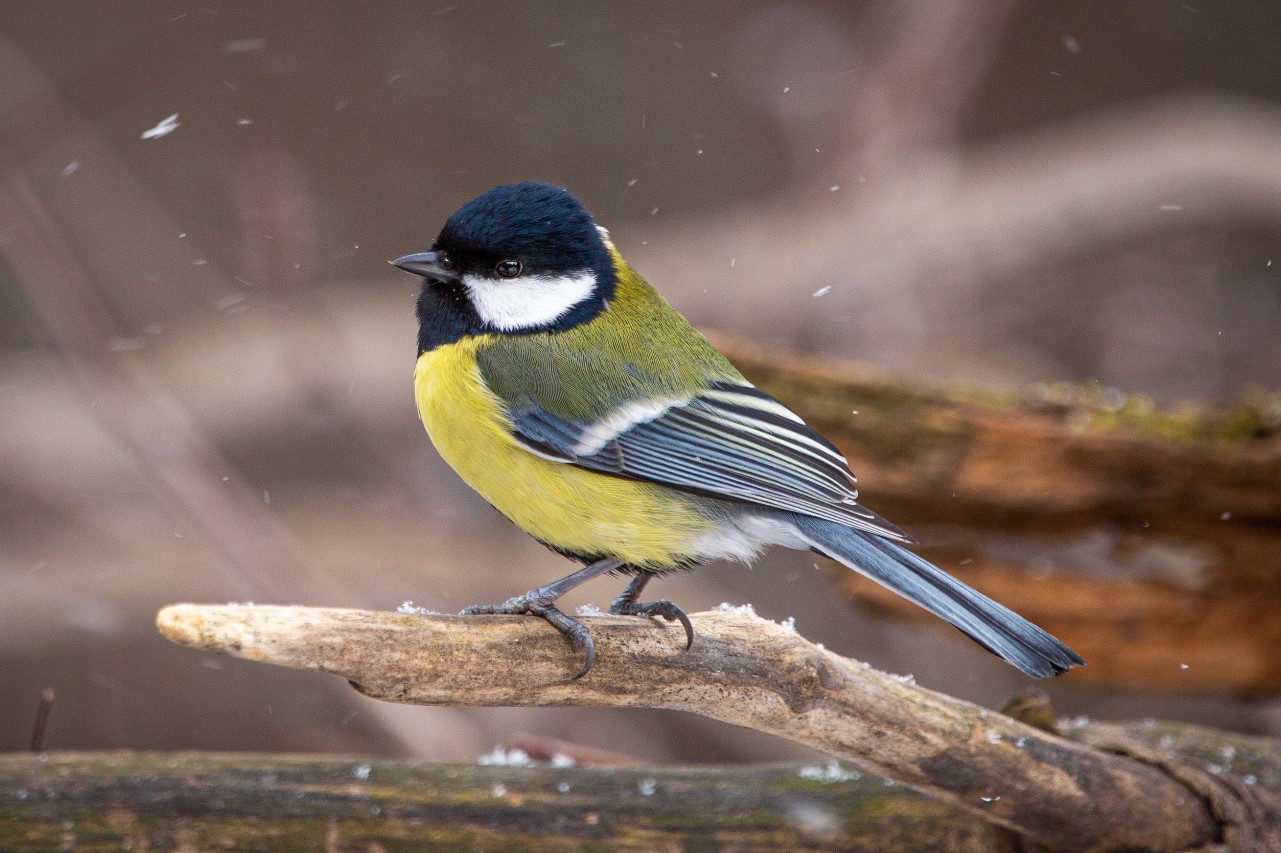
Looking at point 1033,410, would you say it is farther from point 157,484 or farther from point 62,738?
point 62,738

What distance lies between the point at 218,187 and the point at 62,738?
2000 mm

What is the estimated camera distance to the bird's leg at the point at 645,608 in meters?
1.63

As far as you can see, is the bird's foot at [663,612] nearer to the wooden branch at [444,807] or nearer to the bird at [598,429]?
the bird at [598,429]

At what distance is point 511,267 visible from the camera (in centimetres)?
196

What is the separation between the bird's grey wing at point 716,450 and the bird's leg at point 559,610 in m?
0.16

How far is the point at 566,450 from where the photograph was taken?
5.99 feet

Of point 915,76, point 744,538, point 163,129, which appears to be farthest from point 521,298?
point 163,129

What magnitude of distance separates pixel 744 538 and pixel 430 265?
699 millimetres

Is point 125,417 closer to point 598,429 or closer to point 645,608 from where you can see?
point 598,429

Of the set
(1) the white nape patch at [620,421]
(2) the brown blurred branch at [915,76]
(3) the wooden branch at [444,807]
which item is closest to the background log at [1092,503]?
(1) the white nape patch at [620,421]

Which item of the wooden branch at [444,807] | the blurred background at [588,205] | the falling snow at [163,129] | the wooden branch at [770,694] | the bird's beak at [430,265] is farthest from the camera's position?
the falling snow at [163,129]

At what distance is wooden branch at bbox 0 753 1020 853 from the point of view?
1.66 meters

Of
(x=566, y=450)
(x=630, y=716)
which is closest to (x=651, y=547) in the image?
(x=566, y=450)

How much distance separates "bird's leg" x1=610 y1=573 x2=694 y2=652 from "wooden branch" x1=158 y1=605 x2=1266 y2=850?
0.03m
